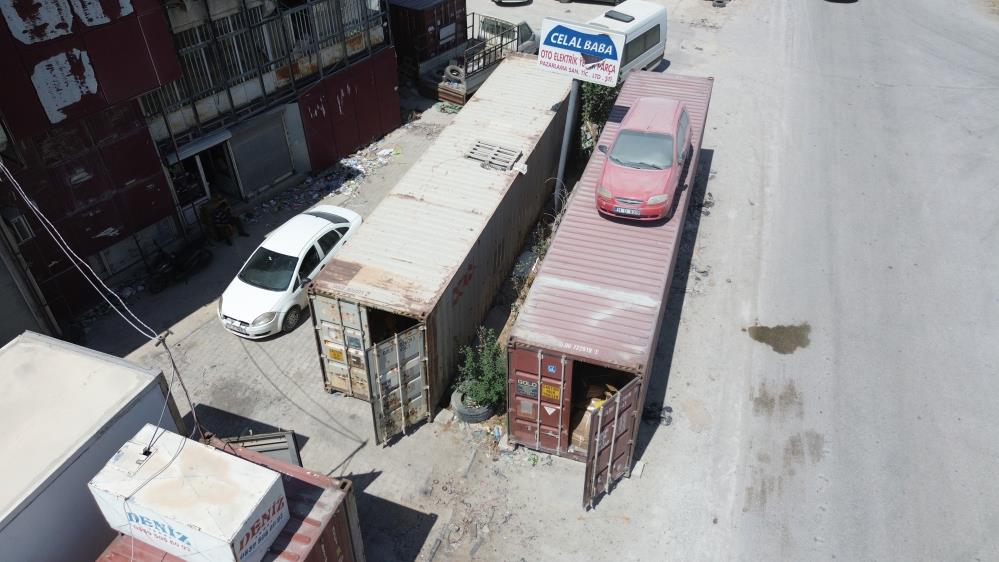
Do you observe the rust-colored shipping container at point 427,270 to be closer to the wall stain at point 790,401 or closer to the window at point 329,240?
the window at point 329,240

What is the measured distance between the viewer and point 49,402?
876 cm

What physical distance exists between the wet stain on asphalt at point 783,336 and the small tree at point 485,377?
18.7 ft

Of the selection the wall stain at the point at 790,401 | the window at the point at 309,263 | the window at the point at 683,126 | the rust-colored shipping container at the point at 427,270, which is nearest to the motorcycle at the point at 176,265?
the window at the point at 309,263

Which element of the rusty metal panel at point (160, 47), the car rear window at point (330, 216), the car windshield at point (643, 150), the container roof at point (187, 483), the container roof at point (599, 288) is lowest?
the car rear window at point (330, 216)

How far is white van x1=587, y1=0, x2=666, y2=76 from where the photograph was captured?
22484 millimetres

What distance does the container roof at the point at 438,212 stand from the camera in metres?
11.5

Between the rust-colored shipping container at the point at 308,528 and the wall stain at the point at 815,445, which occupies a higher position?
the rust-colored shipping container at the point at 308,528

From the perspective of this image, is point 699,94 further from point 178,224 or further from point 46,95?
point 46,95

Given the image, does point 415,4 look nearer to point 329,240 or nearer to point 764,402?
point 329,240

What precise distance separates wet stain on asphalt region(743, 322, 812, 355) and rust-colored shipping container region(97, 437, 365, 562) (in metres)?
9.30

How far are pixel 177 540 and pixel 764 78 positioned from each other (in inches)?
954

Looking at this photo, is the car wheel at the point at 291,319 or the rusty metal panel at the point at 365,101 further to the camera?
the rusty metal panel at the point at 365,101

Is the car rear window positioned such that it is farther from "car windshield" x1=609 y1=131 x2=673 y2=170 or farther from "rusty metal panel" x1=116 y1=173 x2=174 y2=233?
"car windshield" x1=609 y1=131 x2=673 y2=170

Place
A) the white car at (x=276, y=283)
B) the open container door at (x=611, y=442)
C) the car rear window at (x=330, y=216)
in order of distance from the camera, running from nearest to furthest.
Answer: the open container door at (x=611, y=442) < the white car at (x=276, y=283) < the car rear window at (x=330, y=216)
